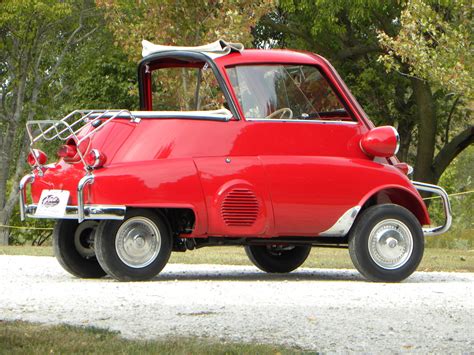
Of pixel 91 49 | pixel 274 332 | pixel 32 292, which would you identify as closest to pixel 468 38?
pixel 91 49

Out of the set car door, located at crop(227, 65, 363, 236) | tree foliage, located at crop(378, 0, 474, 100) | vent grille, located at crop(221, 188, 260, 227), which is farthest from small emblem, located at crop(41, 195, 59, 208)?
tree foliage, located at crop(378, 0, 474, 100)

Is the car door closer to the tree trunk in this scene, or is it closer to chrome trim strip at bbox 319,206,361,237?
chrome trim strip at bbox 319,206,361,237

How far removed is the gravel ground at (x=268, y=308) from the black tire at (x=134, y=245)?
228mm

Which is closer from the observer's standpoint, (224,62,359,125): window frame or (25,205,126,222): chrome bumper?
(25,205,126,222): chrome bumper

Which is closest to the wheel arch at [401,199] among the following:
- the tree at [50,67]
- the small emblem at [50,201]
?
the small emblem at [50,201]

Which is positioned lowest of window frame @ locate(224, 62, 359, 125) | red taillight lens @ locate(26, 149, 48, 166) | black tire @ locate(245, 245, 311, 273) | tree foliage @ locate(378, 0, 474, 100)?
black tire @ locate(245, 245, 311, 273)

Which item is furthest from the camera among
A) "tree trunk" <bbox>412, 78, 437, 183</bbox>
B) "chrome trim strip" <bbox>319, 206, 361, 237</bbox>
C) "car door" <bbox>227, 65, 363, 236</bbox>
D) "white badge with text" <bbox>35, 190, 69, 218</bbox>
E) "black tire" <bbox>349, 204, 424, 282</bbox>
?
"tree trunk" <bbox>412, 78, 437, 183</bbox>

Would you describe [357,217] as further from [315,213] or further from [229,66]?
[229,66]

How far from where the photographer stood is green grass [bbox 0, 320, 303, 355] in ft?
22.5

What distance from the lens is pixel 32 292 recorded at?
1056cm

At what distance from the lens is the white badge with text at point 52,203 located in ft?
38.7

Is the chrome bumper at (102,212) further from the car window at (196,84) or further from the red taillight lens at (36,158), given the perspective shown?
the car window at (196,84)

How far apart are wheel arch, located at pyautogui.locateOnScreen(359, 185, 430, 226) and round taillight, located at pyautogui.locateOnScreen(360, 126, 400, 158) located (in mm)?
346

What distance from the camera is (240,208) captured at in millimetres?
12008
